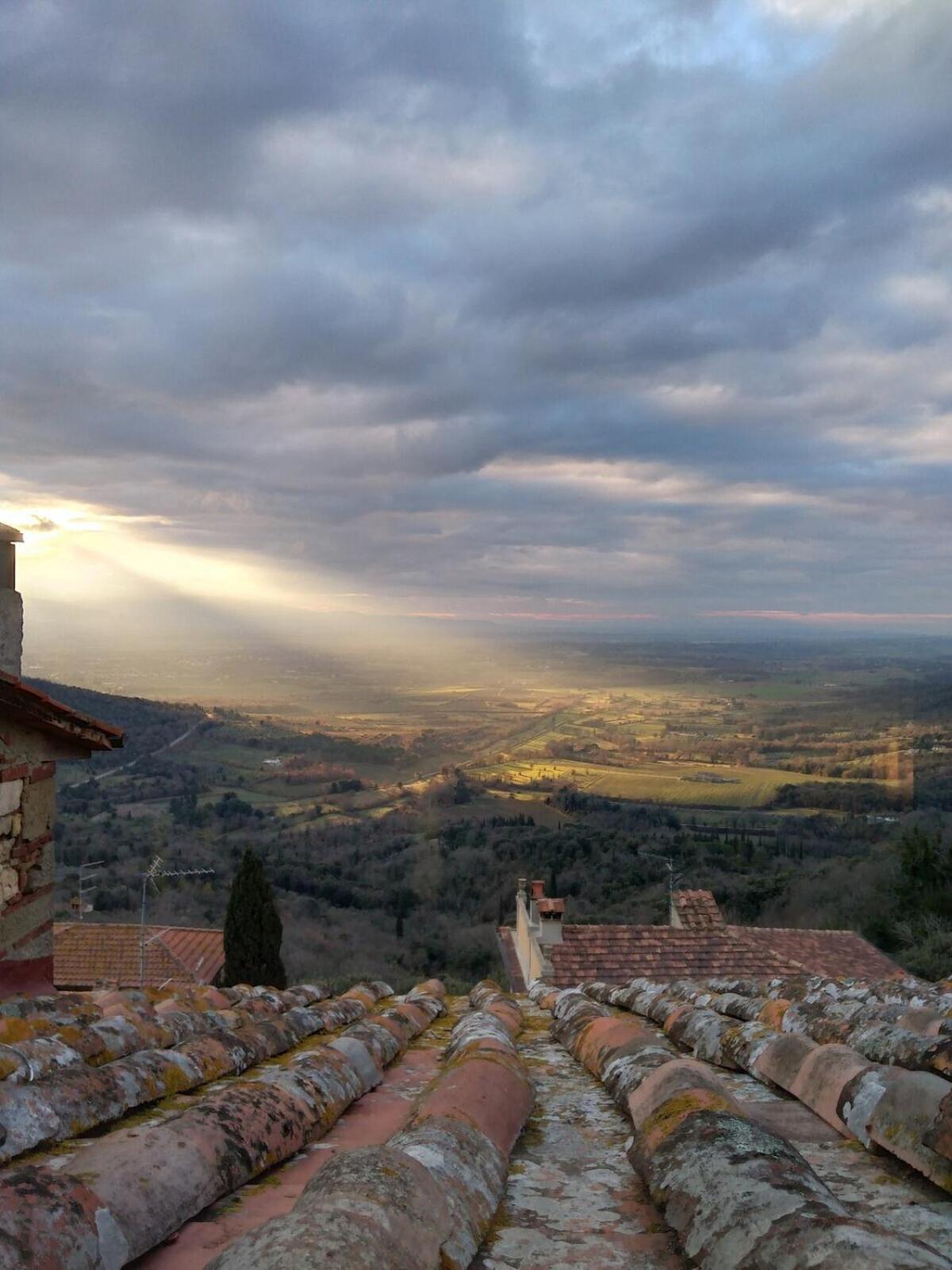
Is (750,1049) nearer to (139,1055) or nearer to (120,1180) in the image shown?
(139,1055)

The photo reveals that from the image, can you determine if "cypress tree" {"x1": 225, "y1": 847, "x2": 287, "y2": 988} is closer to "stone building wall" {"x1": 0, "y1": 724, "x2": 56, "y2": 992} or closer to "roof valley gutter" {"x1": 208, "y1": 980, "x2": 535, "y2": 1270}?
"stone building wall" {"x1": 0, "y1": 724, "x2": 56, "y2": 992}

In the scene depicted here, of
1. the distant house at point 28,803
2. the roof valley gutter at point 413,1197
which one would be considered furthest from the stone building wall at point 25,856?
the roof valley gutter at point 413,1197

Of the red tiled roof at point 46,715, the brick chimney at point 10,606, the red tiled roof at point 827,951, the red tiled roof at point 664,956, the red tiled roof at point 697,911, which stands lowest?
the red tiled roof at point 827,951

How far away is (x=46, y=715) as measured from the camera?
4.96 meters

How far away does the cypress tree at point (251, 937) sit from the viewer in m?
20.0

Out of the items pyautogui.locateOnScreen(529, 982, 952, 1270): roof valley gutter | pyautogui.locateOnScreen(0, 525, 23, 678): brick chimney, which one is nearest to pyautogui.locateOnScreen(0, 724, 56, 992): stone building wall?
pyautogui.locateOnScreen(0, 525, 23, 678): brick chimney

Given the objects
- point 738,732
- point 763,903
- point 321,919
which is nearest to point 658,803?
point 738,732

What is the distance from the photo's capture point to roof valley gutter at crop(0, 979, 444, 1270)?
150cm

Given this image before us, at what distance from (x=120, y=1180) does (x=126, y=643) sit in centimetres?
7305

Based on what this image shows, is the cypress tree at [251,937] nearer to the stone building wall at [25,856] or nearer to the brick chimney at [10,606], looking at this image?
the stone building wall at [25,856]

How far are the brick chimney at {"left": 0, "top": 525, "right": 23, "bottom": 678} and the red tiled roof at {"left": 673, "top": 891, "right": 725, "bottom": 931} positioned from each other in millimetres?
11034

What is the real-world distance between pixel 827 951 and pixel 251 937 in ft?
Answer: 40.7

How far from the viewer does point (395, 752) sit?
59.5 metres

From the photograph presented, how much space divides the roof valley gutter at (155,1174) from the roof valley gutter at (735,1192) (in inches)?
39.6
